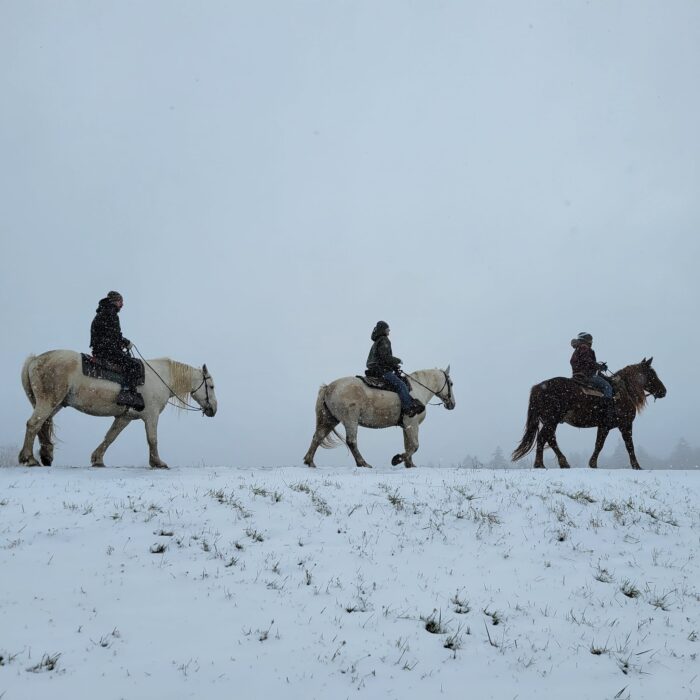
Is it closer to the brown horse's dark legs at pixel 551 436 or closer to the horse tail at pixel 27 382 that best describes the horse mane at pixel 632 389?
the brown horse's dark legs at pixel 551 436

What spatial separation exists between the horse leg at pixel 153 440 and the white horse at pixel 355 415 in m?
→ 3.93

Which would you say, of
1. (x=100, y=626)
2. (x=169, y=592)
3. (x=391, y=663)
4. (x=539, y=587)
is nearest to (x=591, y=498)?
(x=539, y=587)

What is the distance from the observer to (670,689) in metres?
4.66

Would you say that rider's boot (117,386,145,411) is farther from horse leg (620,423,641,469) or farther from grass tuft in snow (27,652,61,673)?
horse leg (620,423,641,469)

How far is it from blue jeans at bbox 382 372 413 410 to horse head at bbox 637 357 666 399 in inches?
310

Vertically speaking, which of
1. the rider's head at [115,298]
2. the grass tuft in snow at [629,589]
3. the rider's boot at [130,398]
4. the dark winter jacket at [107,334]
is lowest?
the grass tuft in snow at [629,589]

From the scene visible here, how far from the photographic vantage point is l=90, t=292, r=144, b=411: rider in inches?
449

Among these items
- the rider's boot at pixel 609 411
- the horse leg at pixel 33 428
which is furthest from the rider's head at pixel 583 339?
the horse leg at pixel 33 428

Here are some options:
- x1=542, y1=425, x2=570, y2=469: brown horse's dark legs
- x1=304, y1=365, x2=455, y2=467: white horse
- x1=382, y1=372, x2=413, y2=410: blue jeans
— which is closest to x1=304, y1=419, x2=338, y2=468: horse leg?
x1=304, y1=365, x2=455, y2=467: white horse

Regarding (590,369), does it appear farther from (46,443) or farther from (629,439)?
(46,443)

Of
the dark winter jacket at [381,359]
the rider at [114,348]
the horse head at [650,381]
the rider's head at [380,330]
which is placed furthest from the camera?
the horse head at [650,381]

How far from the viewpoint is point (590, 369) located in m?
15.3

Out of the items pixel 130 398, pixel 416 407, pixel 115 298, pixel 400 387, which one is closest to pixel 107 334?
pixel 115 298

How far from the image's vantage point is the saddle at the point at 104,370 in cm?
1112
